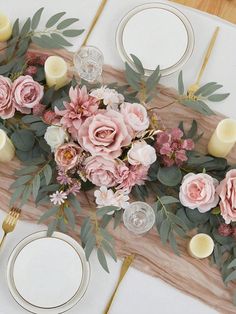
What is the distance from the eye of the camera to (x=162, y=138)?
51.3 inches

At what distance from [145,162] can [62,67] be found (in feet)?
Result: 1.29

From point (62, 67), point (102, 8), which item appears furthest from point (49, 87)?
point (102, 8)

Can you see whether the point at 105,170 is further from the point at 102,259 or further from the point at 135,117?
the point at 102,259

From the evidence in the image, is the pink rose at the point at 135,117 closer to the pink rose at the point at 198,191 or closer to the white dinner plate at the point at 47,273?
the pink rose at the point at 198,191

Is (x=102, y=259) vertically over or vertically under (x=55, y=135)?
under

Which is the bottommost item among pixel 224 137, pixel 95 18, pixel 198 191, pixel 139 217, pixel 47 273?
pixel 47 273

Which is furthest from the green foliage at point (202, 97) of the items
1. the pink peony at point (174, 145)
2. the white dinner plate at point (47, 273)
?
the white dinner plate at point (47, 273)

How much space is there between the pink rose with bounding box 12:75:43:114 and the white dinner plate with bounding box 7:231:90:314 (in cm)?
33

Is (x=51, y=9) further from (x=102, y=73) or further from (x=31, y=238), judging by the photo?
(x=31, y=238)

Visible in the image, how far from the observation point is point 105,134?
1.16 m

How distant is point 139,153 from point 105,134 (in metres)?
0.09

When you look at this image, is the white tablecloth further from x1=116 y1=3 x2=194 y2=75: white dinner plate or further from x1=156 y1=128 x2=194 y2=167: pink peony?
x1=156 y1=128 x2=194 y2=167: pink peony

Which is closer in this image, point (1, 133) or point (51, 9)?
point (1, 133)

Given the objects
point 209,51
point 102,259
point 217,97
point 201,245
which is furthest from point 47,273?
point 209,51
